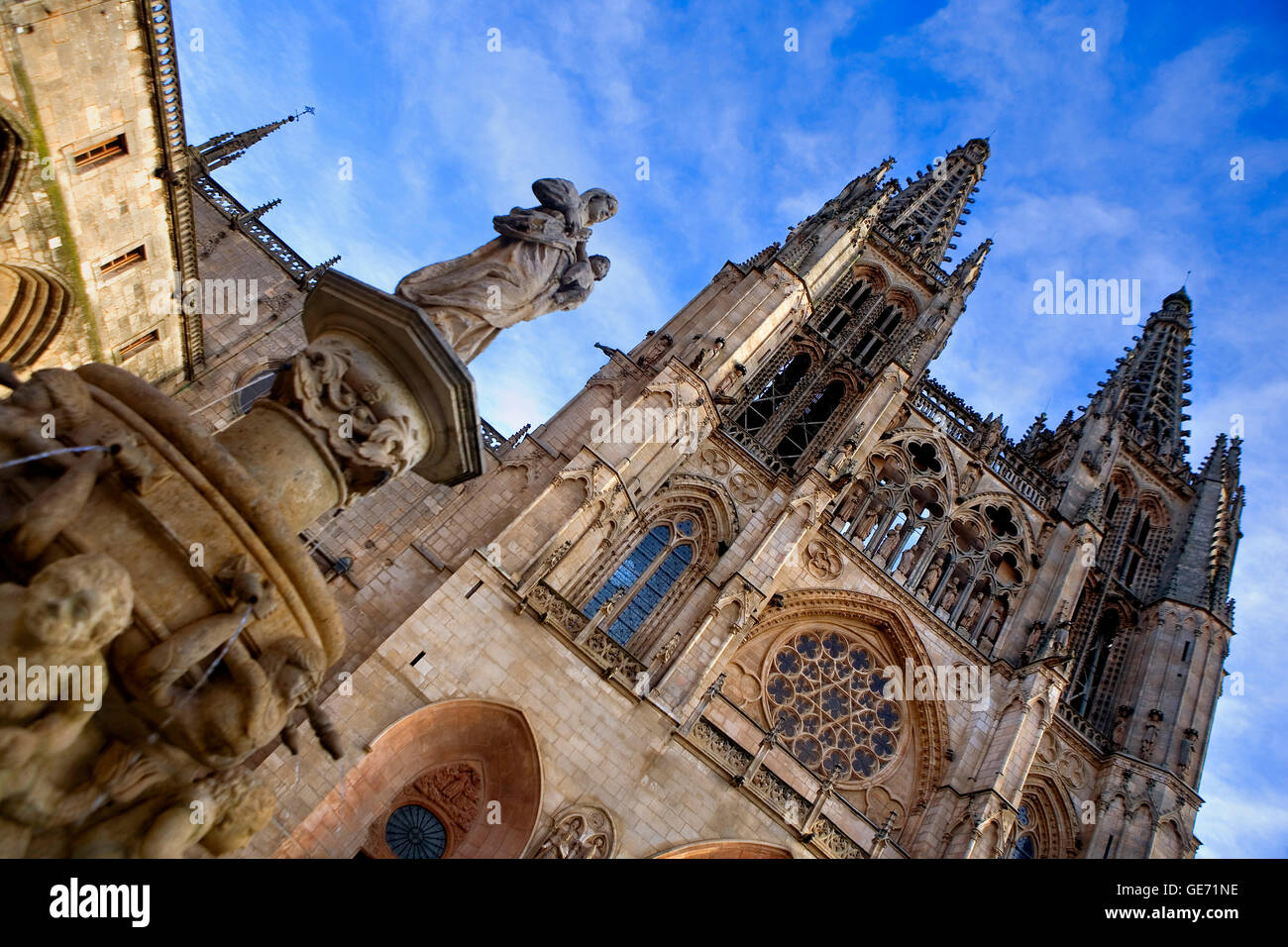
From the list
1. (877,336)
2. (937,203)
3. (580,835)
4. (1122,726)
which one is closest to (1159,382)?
(937,203)

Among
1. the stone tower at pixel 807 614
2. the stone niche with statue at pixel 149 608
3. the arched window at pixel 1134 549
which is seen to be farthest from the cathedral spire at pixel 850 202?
the stone niche with statue at pixel 149 608

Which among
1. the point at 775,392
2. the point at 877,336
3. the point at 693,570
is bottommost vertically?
the point at 693,570

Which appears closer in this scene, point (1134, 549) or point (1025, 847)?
point (1025, 847)

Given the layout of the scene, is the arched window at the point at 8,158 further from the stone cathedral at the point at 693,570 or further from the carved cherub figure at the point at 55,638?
the carved cherub figure at the point at 55,638

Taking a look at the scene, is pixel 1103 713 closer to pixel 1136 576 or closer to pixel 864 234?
pixel 1136 576

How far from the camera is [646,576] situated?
16984 mm

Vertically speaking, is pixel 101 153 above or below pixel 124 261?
above

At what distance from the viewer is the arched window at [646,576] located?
1617cm

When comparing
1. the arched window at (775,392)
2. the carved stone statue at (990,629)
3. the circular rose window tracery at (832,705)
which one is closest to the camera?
the circular rose window tracery at (832,705)

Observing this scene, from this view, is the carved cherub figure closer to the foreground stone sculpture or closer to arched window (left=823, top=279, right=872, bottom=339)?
the foreground stone sculpture

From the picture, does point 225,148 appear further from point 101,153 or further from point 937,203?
point 937,203

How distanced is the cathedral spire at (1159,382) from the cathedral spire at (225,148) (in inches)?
1017

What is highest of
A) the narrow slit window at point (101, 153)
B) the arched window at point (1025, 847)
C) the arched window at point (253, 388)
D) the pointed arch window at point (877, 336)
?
the pointed arch window at point (877, 336)

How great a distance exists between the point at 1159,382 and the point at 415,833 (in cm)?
3392
